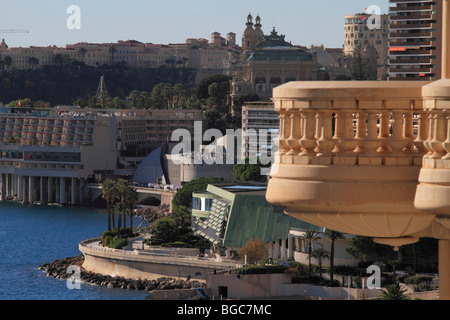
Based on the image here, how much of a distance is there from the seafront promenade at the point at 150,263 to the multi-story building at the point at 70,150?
51148 mm

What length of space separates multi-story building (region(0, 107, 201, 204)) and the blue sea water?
147 inches

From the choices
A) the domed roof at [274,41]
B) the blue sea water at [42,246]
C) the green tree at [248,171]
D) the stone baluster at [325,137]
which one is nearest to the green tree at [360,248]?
the blue sea water at [42,246]

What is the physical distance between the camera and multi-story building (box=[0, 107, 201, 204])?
397 feet

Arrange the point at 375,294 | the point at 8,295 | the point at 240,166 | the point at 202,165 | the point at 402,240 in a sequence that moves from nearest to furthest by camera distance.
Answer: the point at 402,240
the point at 375,294
the point at 8,295
the point at 240,166
the point at 202,165

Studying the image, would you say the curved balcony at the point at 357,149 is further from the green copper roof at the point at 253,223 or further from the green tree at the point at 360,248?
the green copper roof at the point at 253,223

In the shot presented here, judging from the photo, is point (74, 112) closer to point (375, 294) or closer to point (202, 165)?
point (202, 165)

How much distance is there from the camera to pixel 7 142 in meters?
133

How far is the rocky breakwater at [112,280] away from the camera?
194 ft

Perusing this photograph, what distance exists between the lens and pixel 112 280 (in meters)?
63.2

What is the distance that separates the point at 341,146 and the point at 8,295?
2250 inches

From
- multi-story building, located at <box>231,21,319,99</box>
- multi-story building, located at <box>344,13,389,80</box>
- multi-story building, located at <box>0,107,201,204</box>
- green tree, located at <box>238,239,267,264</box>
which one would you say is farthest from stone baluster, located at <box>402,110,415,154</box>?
multi-story building, located at <box>344,13,389,80</box>

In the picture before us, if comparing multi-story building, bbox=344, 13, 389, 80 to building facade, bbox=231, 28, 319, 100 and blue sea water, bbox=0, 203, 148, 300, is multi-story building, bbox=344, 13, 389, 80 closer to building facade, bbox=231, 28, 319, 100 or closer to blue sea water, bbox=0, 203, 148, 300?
building facade, bbox=231, 28, 319, 100

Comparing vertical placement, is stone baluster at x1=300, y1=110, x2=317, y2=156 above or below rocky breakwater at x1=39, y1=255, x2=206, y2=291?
above
